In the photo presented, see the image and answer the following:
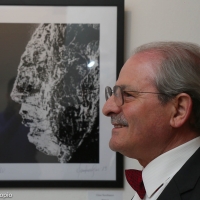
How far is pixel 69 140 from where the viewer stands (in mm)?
1613

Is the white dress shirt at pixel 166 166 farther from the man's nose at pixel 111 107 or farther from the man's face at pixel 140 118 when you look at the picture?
the man's nose at pixel 111 107

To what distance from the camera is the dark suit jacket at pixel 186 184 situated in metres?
1.03

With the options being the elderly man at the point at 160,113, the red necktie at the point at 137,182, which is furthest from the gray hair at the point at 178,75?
the red necktie at the point at 137,182

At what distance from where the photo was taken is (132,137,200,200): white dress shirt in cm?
113

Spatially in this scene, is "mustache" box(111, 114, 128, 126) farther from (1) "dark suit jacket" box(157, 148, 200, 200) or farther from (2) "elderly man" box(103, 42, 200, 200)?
(1) "dark suit jacket" box(157, 148, 200, 200)

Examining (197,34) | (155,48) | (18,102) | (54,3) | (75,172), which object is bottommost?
(75,172)

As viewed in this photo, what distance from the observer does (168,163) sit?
1.14 metres

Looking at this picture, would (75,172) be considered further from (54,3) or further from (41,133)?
(54,3)

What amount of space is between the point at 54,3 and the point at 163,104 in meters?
0.70

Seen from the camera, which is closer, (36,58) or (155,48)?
(155,48)

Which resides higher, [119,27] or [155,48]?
[119,27]

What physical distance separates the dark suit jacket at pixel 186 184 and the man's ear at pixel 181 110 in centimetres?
9

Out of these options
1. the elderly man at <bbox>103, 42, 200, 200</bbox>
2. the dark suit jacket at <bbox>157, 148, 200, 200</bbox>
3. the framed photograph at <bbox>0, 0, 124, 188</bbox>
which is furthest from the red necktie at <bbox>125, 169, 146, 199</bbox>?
the framed photograph at <bbox>0, 0, 124, 188</bbox>

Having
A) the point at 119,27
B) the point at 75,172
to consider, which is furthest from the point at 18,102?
the point at 119,27
